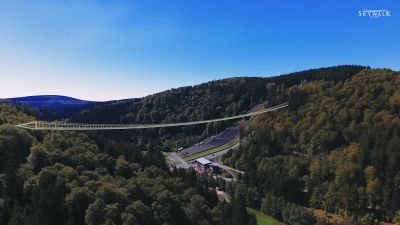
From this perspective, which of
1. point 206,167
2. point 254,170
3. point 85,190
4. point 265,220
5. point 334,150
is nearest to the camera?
point 85,190

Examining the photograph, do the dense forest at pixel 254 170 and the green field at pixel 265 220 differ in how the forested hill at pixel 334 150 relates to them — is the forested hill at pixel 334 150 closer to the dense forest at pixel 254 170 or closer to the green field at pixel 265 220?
the dense forest at pixel 254 170

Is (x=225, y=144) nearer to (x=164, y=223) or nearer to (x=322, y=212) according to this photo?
(x=322, y=212)

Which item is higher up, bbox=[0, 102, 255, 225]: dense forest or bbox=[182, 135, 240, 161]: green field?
bbox=[0, 102, 255, 225]: dense forest

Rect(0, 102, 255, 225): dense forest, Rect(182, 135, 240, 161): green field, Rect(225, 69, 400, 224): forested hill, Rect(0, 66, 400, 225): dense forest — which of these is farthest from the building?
Rect(0, 102, 255, 225): dense forest

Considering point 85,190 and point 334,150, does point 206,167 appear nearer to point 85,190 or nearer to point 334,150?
point 334,150

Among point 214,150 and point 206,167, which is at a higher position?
point 214,150

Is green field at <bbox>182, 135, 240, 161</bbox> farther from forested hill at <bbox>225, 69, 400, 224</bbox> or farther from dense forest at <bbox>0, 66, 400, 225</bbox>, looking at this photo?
forested hill at <bbox>225, 69, 400, 224</bbox>

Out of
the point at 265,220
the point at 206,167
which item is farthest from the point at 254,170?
the point at 265,220

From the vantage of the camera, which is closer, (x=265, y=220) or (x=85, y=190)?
(x=85, y=190)
